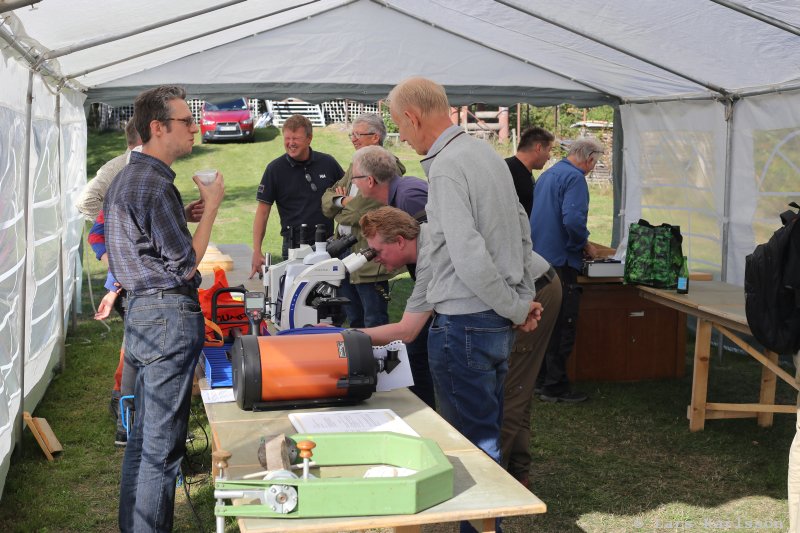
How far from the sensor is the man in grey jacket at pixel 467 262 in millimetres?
2471

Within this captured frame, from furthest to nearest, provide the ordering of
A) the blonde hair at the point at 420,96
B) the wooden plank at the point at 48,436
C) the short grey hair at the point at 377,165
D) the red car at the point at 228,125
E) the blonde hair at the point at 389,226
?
the red car at the point at 228,125, the wooden plank at the point at 48,436, the short grey hair at the point at 377,165, the blonde hair at the point at 389,226, the blonde hair at the point at 420,96

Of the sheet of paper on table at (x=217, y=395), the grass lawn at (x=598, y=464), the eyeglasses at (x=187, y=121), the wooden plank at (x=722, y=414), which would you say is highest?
the eyeglasses at (x=187, y=121)

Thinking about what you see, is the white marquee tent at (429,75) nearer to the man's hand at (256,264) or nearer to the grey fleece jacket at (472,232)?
the man's hand at (256,264)

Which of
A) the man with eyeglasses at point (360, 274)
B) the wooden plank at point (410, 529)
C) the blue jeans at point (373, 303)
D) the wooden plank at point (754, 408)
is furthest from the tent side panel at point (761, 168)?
the wooden plank at point (410, 529)

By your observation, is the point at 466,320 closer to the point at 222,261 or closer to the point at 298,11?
the point at 222,261

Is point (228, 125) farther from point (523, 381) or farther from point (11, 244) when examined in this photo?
point (523, 381)

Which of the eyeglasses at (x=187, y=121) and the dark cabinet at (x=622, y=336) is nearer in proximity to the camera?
the eyeglasses at (x=187, y=121)

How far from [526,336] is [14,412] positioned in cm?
238

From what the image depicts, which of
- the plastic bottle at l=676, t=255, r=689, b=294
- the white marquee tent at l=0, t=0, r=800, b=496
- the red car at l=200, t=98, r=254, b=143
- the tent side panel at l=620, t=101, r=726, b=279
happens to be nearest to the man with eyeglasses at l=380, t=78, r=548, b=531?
the white marquee tent at l=0, t=0, r=800, b=496

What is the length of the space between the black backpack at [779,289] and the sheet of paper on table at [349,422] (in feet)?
5.10

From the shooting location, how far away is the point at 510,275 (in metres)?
2.57

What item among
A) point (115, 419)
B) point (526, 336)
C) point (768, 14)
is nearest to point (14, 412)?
point (115, 419)

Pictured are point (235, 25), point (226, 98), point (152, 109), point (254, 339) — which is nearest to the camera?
point (254, 339)

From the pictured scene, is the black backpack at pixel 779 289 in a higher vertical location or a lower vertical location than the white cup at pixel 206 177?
lower
